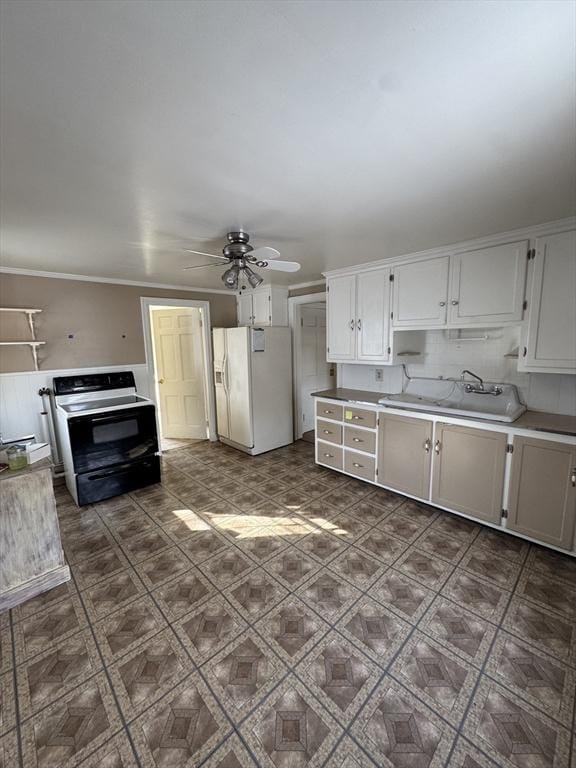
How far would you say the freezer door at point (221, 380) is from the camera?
173 inches

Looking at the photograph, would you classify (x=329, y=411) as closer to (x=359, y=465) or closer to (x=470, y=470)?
(x=359, y=465)

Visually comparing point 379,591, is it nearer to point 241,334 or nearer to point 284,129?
point 284,129

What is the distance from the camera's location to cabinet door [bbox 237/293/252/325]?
472cm

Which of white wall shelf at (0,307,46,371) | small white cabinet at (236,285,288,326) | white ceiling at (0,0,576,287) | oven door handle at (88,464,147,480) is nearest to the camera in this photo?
white ceiling at (0,0,576,287)

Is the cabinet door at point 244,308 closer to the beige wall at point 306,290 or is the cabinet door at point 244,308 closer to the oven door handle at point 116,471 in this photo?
the beige wall at point 306,290

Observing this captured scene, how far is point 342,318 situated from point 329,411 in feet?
Result: 3.31

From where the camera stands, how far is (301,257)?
3.01m

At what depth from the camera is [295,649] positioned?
5.32ft

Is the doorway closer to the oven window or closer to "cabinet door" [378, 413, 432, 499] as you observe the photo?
"cabinet door" [378, 413, 432, 499]

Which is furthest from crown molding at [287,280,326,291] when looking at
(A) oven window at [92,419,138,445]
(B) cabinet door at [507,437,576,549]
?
(B) cabinet door at [507,437,576,549]

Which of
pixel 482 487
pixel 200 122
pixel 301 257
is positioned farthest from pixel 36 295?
pixel 482 487

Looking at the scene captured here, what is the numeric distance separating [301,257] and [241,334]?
1357mm

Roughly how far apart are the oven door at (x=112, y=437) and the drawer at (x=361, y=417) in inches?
78.7

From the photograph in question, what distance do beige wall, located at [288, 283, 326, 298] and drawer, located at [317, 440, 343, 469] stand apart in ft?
6.27
